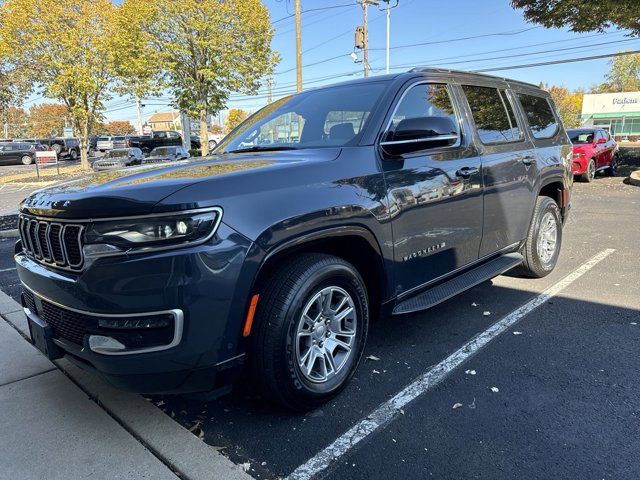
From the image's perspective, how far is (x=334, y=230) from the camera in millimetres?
2613

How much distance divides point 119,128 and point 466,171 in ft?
358

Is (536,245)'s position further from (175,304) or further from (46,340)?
(46,340)

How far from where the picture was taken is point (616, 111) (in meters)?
63.6

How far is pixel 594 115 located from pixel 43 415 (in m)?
75.1

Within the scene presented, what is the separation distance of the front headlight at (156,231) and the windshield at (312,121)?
1.23 metres

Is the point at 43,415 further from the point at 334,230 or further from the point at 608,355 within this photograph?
the point at 608,355

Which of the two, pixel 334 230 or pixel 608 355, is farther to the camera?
pixel 608 355

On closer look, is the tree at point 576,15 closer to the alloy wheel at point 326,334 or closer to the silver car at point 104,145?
the alloy wheel at point 326,334

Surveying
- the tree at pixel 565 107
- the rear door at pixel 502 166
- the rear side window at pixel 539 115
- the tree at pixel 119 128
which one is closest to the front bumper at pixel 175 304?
the rear door at pixel 502 166

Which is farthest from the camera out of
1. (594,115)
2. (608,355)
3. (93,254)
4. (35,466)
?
(594,115)

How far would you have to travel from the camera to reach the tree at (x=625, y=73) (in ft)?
236

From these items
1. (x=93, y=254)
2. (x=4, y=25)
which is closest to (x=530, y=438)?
(x=93, y=254)

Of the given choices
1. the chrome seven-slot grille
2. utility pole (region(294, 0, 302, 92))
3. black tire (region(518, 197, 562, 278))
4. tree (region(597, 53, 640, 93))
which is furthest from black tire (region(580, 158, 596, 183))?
tree (region(597, 53, 640, 93))

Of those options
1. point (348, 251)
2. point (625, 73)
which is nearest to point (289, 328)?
point (348, 251)
